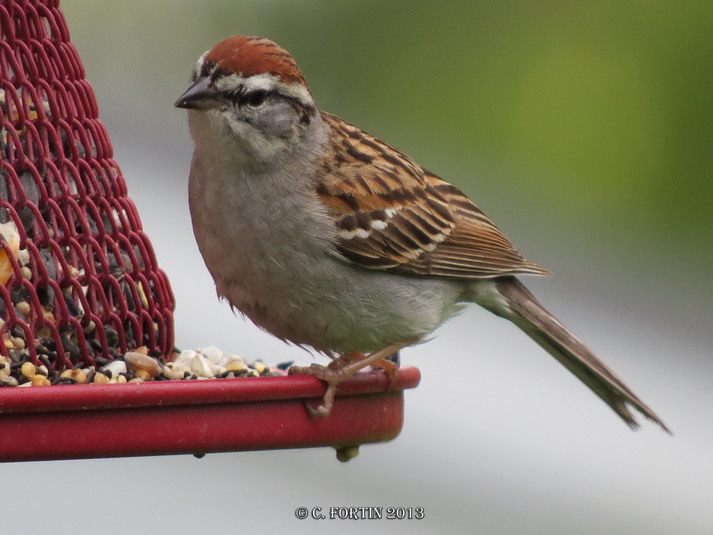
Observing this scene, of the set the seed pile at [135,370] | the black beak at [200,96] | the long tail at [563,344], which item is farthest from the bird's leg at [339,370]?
the black beak at [200,96]

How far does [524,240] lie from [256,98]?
403 centimetres

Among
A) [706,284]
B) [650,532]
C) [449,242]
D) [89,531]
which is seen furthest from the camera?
[706,284]

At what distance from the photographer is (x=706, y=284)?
694 cm

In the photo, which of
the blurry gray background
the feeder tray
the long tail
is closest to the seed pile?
the feeder tray

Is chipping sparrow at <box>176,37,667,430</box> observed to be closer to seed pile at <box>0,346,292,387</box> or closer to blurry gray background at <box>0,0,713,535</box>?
seed pile at <box>0,346,292,387</box>

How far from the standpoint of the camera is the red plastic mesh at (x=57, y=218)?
2730 millimetres

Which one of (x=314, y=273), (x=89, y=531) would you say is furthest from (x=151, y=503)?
(x=314, y=273)

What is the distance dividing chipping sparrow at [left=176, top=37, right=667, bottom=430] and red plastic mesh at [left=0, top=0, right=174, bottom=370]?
0.27 meters

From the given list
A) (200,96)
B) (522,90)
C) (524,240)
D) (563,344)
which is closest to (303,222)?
(200,96)

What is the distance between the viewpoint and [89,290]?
2854 millimetres

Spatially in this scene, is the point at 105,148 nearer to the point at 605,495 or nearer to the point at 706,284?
the point at 605,495

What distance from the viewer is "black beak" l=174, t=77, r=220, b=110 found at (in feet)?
9.36

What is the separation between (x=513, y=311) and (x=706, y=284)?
3.45 metres

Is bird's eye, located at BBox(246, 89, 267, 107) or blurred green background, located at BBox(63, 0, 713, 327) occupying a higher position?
bird's eye, located at BBox(246, 89, 267, 107)
